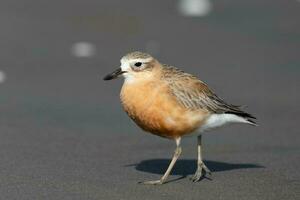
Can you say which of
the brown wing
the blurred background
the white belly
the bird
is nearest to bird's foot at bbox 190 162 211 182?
the bird

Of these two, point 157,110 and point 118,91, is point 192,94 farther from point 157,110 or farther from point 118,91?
point 118,91

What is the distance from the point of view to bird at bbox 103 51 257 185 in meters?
7.13

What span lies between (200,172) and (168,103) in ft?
2.26

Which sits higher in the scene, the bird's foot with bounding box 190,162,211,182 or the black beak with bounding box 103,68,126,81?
the black beak with bounding box 103,68,126,81

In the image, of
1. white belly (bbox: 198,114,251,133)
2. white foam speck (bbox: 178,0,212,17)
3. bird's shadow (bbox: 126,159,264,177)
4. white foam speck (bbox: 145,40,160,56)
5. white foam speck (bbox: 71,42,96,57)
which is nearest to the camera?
white belly (bbox: 198,114,251,133)

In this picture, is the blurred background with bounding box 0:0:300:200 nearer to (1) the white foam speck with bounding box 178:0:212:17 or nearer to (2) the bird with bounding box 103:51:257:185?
(1) the white foam speck with bounding box 178:0:212:17

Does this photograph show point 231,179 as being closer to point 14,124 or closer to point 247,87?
point 14,124

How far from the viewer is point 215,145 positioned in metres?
8.73

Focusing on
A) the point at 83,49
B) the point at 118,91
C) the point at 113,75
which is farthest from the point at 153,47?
the point at 113,75

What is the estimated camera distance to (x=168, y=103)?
7.18m

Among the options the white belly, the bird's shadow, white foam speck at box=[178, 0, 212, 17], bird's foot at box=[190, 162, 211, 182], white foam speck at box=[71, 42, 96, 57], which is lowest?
bird's foot at box=[190, 162, 211, 182]

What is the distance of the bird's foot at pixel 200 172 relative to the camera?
23.6 feet

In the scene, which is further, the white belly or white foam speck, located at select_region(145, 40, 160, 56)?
white foam speck, located at select_region(145, 40, 160, 56)

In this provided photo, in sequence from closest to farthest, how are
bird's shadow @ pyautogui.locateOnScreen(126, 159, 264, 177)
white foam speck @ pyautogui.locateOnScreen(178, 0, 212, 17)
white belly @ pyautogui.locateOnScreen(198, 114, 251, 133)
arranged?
1. white belly @ pyautogui.locateOnScreen(198, 114, 251, 133)
2. bird's shadow @ pyautogui.locateOnScreen(126, 159, 264, 177)
3. white foam speck @ pyautogui.locateOnScreen(178, 0, 212, 17)
